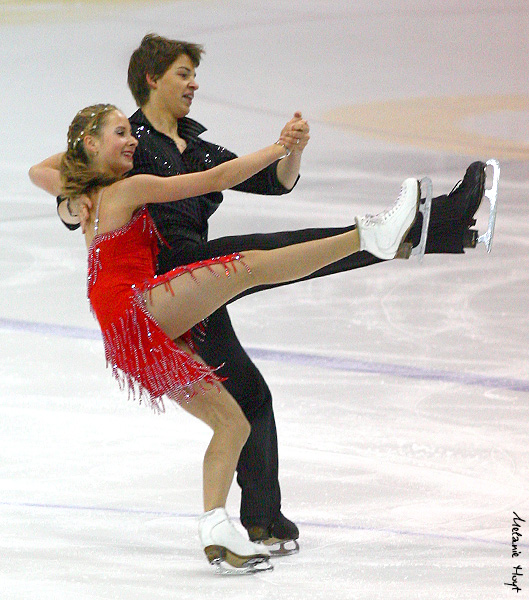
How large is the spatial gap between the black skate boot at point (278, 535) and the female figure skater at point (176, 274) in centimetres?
18

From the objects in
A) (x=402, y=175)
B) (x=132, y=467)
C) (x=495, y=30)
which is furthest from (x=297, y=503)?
(x=495, y=30)

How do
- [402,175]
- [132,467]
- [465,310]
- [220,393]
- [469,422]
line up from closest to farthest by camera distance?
[220,393], [132,467], [469,422], [465,310], [402,175]

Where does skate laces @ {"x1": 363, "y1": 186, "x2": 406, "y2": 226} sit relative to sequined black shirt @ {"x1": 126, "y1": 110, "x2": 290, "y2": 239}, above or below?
below

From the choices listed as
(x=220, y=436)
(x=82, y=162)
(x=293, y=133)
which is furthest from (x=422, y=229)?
(x=82, y=162)

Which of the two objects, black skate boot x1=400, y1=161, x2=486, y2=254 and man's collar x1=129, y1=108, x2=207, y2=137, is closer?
black skate boot x1=400, y1=161, x2=486, y2=254

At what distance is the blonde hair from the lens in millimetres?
2666

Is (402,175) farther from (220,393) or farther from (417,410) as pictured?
(220,393)

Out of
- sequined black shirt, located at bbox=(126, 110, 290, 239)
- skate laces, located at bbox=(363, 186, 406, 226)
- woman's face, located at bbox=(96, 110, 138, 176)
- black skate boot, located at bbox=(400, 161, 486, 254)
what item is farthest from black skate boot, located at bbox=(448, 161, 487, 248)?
woman's face, located at bbox=(96, 110, 138, 176)

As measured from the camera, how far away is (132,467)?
3.52m

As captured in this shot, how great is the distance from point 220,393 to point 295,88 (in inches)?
143

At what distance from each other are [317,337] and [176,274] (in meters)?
2.13

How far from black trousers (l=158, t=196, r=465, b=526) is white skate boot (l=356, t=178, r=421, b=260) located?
0.15m

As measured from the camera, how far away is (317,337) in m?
4.73

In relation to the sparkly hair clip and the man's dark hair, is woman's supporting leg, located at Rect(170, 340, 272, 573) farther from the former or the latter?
the man's dark hair
